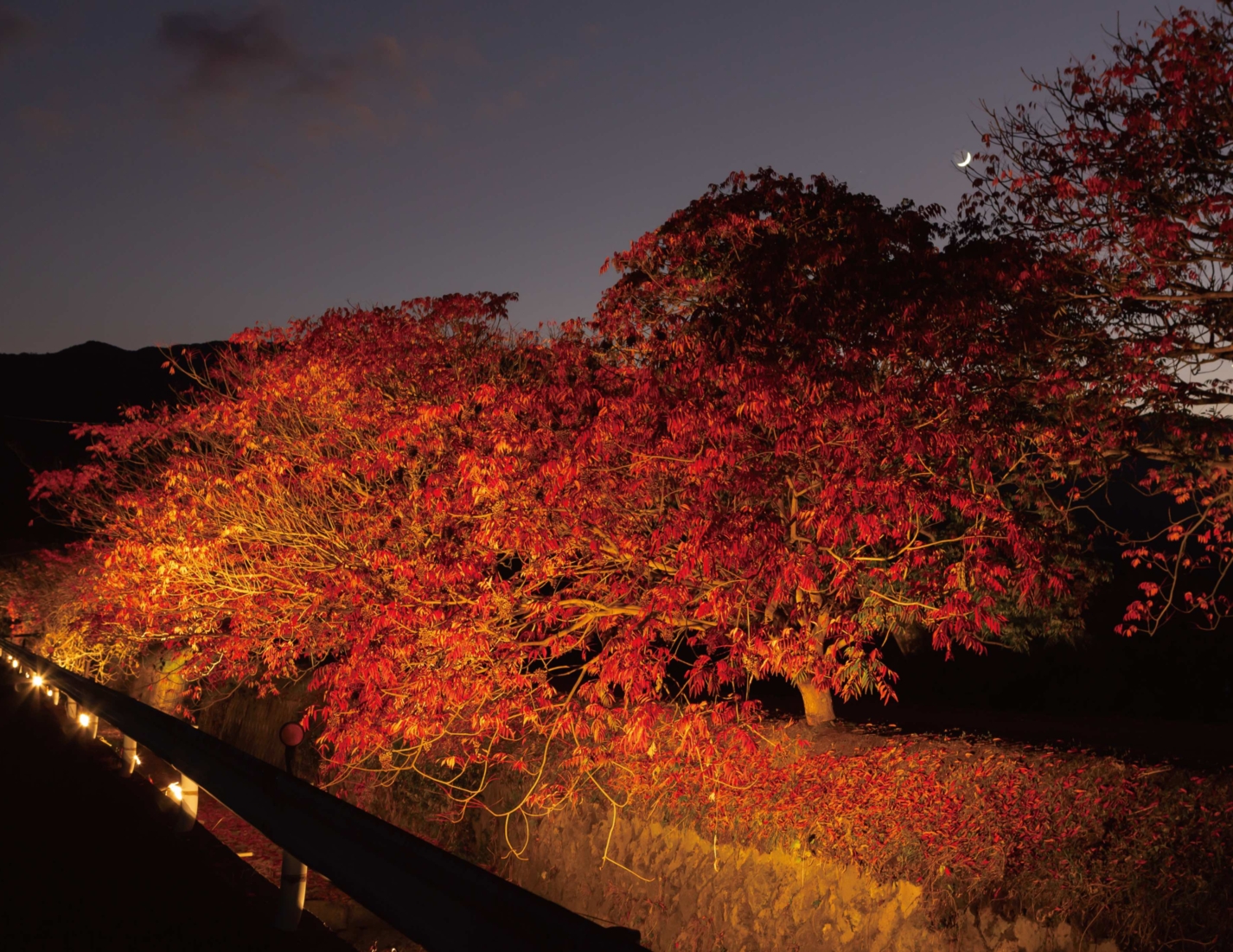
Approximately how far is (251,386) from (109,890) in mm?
10294

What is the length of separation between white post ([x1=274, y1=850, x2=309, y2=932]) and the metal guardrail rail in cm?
10

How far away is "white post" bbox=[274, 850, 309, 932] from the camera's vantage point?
5379mm

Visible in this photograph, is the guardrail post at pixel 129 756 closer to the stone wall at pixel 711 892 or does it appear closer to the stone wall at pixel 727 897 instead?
the stone wall at pixel 711 892

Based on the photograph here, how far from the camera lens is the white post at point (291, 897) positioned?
538 cm

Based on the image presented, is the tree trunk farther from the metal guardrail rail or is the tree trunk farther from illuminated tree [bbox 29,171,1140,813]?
the metal guardrail rail

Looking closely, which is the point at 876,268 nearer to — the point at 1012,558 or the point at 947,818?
the point at 1012,558

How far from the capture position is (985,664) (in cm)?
2112

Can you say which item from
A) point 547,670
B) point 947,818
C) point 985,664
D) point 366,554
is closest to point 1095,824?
point 947,818

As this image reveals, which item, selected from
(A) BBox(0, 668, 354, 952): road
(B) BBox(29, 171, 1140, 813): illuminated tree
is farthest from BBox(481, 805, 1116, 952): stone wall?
(A) BBox(0, 668, 354, 952): road

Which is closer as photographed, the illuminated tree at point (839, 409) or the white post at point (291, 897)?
the white post at point (291, 897)

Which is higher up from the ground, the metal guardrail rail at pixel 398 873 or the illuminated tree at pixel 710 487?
the illuminated tree at pixel 710 487

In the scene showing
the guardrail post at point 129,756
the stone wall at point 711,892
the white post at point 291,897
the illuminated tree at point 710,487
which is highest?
the illuminated tree at point 710,487

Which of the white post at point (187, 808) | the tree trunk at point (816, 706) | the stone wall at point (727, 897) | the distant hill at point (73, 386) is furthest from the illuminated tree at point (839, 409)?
the distant hill at point (73, 386)

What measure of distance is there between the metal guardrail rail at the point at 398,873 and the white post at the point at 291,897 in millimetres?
100
